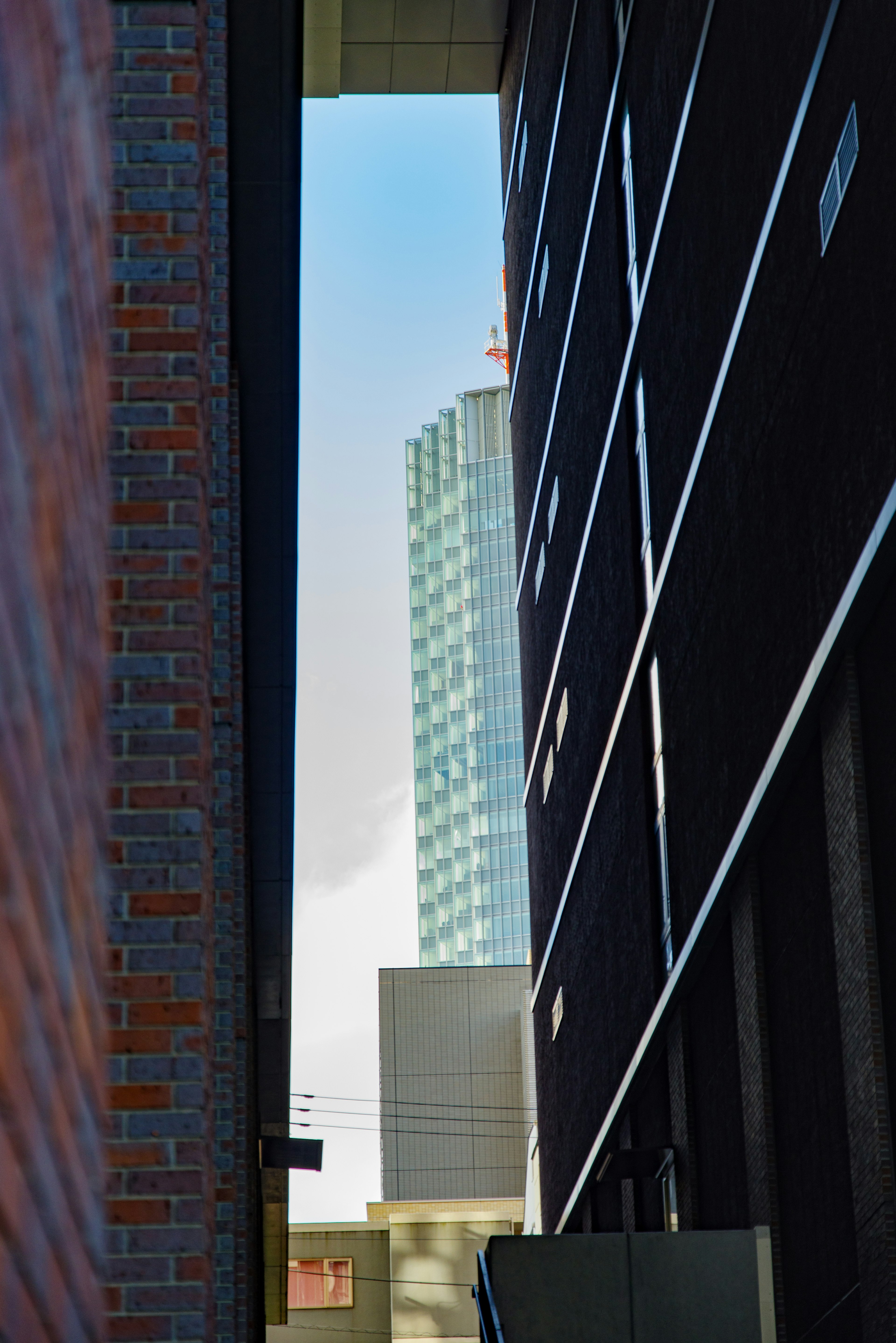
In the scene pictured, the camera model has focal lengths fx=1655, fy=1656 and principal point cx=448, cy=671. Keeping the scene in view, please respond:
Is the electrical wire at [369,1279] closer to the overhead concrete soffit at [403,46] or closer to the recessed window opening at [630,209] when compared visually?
the overhead concrete soffit at [403,46]

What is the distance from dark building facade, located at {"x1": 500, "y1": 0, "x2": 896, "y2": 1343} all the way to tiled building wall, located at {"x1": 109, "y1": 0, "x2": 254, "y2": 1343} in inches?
240

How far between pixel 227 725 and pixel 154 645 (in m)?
4.94

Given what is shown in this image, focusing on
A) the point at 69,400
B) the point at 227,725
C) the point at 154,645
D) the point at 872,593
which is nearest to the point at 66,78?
the point at 69,400

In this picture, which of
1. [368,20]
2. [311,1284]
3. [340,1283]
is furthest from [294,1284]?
[368,20]

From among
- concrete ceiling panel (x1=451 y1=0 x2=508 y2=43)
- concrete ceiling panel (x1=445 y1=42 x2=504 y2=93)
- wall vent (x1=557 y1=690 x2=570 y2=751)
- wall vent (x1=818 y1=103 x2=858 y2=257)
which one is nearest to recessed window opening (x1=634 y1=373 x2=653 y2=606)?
wall vent (x1=557 y1=690 x2=570 y2=751)

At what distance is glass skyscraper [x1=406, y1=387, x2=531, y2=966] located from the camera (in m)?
145

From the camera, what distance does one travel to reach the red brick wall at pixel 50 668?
Result: 1.92 m

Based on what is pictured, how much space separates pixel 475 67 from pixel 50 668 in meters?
35.8

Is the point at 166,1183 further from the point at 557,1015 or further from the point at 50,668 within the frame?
the point at 557,1015

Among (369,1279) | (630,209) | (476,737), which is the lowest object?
(369,1279)

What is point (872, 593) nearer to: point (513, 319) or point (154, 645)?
point (154, 645)

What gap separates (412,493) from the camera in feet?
544

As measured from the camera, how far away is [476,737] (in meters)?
150

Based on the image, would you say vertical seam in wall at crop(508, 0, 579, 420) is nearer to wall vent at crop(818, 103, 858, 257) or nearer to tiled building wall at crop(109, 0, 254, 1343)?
wall vent at crop(818, 103, 858, 257)
